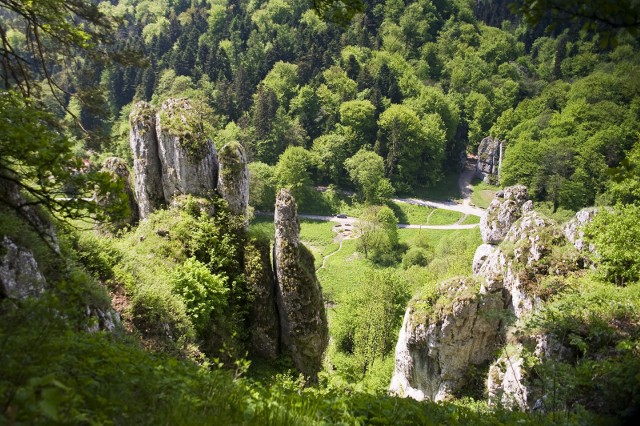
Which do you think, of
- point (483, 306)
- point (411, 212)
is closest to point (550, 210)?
point (411, 212)

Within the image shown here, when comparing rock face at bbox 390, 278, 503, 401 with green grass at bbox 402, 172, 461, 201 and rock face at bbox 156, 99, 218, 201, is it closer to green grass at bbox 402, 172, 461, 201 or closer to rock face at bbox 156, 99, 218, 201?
rock face at bbox 156, 99, 218, 201

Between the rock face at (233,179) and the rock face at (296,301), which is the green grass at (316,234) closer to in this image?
the rock face at (296,301)

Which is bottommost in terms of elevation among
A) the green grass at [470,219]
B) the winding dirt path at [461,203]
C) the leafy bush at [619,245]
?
the green grass at [470,219]

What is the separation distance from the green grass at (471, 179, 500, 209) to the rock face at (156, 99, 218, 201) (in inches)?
2763

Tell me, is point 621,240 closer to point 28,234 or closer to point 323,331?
point 323,331

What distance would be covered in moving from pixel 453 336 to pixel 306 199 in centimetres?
6252

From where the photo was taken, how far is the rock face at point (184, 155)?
17.8m

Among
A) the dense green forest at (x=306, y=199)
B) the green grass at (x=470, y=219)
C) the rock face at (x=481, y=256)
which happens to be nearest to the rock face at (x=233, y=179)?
the dense green forest at (x=306, y=199)

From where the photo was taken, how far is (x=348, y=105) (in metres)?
97.5

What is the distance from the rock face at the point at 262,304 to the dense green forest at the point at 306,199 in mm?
117

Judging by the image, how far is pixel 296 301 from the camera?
1694 centimetres

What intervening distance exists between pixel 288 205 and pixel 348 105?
83963 millimetres

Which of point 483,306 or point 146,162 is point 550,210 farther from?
point 146,162

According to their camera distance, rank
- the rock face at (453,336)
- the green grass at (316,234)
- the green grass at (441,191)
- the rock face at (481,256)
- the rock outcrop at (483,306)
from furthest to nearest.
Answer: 1. the green grass at (441,191)
2. the green grass at (316,234)
3. the rock face at (481,256)
4. the rock face at (453,336)
5. the rock outcrop at (483,306)
